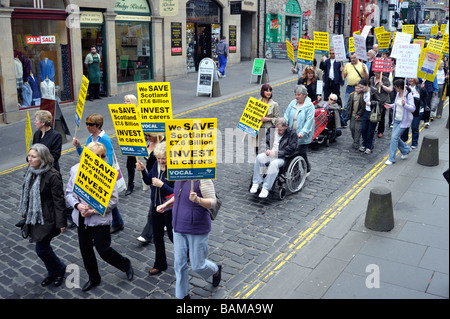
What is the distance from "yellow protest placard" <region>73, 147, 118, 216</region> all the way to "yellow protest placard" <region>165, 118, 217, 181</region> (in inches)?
29.0

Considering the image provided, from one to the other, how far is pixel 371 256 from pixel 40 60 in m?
13.2

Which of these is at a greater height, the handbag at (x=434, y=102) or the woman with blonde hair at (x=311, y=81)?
the woman with blonde hair at (x=311, y=81)

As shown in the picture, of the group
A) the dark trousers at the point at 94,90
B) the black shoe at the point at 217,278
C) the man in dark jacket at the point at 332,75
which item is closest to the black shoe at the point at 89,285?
the black shoe at the point at 217,278

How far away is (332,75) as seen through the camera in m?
14.0

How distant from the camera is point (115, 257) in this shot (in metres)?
5.42

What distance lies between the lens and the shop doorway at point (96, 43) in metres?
16.8

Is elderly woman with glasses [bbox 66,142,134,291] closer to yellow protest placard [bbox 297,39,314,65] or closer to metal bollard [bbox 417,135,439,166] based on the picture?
metal bollard [bbox 417,135,439,166]

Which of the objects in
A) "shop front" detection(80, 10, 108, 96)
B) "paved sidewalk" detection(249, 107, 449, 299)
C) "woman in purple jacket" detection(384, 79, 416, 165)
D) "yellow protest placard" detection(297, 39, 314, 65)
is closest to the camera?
"paved sidewalk" detection(249, 107, 449, 299)

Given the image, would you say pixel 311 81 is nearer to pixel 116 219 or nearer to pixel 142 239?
pixel 116 219

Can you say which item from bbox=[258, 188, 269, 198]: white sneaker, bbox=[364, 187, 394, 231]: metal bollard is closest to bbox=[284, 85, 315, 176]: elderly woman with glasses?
bbox=[258, 188, 269, 198]: white sneaker

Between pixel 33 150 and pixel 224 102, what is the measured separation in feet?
37.7

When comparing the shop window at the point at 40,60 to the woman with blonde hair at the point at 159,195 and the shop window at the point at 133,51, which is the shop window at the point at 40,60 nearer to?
the shop window at the point at 133,51

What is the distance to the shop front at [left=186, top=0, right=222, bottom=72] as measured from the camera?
22.8 metres

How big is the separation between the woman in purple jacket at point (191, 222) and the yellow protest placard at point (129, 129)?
1.44m
